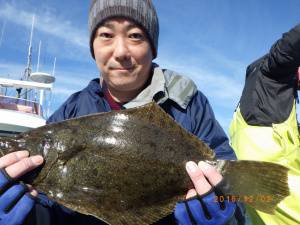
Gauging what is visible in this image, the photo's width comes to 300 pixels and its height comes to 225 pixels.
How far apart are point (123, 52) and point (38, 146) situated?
44.4 inches

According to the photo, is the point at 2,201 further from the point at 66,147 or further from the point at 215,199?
the point at 215,199

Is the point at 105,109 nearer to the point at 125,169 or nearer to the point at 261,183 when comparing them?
the point at 125,169

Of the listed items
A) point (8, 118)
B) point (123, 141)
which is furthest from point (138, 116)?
point (8, 118)

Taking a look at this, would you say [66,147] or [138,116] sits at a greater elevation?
[138,116]

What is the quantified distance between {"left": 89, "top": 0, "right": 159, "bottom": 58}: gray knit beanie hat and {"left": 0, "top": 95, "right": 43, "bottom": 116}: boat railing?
9.58 meters

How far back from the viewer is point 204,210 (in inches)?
120

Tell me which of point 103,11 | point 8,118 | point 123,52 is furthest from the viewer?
point 8,118

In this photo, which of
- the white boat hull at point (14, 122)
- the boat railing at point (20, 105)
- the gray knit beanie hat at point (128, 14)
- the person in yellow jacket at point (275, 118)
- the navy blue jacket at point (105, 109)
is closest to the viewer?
the navy blue jacket at point (105, 109)

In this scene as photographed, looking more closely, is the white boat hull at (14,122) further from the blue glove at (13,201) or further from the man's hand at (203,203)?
the man's hand at (203,203)

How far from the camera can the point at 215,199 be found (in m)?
3.00

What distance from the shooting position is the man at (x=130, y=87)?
11.5ft

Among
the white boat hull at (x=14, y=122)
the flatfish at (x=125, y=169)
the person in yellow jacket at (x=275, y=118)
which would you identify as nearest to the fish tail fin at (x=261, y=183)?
the flatfish at (x=125, y=169)

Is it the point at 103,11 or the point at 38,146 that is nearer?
the point at 38,146
